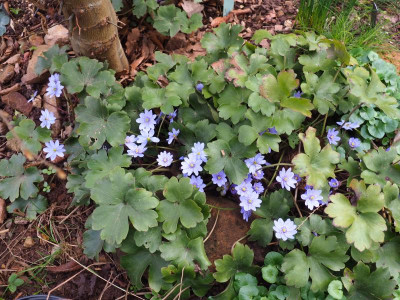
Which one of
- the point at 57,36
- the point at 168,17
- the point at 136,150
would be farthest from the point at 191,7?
the point at 136,150

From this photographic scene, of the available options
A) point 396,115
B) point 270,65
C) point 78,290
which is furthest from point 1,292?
point 396,115

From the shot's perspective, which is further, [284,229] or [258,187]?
[258,187]

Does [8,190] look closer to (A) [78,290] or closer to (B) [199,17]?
(A) [78,290]

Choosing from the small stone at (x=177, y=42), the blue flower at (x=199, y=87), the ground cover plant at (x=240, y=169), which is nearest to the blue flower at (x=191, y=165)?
the ground cover plant at (x=240, y=169)

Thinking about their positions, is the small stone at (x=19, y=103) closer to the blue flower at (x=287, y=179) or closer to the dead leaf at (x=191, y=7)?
the dead leaf at (x=191, y=7)

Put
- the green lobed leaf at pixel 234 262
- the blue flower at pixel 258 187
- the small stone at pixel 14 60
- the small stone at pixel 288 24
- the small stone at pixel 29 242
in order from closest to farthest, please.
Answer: the green lobed leaf at pixel 234 262
the blue flower at pixel 258 187
the small stone at pixel 29 242
the small stone at pixel 14 60
the small stone at pixel 288 24

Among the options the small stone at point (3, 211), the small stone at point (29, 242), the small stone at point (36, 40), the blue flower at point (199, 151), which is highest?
the small stone at point (36, 40)

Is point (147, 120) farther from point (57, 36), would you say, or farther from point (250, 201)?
point (57, 36)
